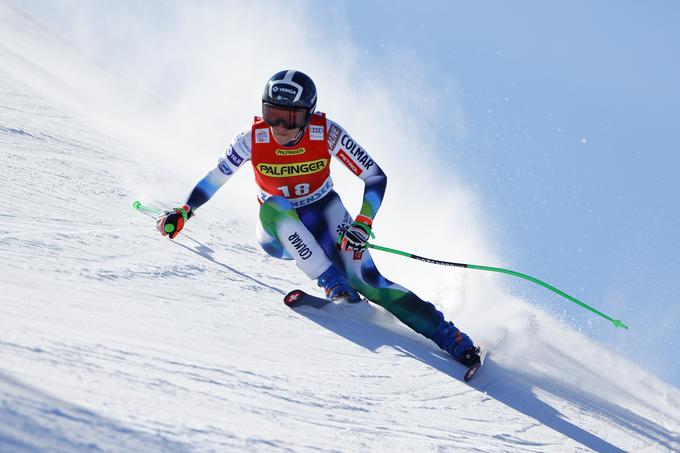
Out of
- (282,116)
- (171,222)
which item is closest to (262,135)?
(282,116)

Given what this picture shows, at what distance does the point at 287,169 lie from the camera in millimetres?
5016

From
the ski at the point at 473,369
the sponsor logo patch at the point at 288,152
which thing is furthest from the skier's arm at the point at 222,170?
the ski at the point at 473,369

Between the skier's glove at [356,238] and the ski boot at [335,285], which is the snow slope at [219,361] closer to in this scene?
the ski boot at [335,285]

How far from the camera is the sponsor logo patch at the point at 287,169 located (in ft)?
16.4

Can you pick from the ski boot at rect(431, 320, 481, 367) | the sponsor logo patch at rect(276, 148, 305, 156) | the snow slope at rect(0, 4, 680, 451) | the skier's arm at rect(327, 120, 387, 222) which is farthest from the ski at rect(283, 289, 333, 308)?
the sponsor logo patch at rect(276, 148, 305, 156)

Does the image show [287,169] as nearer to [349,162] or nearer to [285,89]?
[349,162]

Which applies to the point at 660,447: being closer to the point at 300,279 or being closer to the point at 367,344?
the point at 367,344

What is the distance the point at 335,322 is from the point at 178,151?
956 cm

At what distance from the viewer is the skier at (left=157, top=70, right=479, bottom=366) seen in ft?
14.7

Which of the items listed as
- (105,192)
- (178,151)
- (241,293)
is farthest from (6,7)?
(241,293)

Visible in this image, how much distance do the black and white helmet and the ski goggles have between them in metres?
0.02

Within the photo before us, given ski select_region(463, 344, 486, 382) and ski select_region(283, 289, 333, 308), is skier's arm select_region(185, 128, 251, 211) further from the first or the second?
ski select_region(463, 344, 486, 382)

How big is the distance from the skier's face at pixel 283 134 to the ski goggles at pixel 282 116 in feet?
0.12

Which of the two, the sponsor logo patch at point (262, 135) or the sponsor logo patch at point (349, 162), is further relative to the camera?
the sponsor logo patch at point (349, 162)
